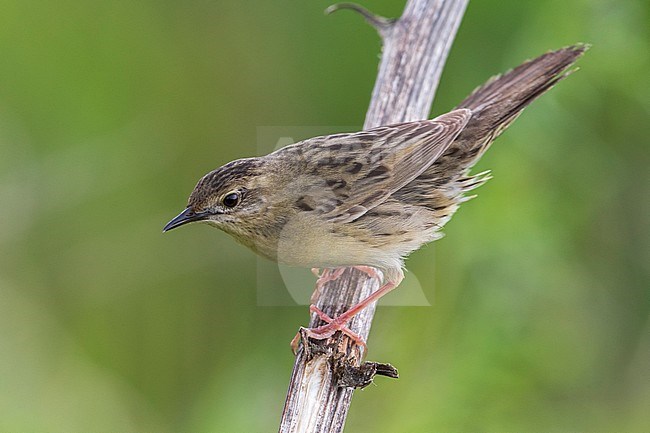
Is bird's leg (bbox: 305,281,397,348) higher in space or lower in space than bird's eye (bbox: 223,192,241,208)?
lower

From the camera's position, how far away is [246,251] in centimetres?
573

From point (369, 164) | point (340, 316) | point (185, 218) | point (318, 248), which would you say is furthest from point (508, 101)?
point (185, 218)

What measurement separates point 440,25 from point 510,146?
979mm

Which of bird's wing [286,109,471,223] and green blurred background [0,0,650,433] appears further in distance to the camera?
green blurred background [0,0,650,433]

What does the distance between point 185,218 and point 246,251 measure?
1.52 metres

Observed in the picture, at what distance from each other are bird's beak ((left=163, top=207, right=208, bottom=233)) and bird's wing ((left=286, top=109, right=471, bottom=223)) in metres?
0.58

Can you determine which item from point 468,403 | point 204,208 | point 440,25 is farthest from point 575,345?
point 204,208

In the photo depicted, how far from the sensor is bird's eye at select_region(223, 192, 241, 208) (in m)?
4.32

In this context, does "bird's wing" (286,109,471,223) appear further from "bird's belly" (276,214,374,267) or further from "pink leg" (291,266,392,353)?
"pink leg" (291,266,392,353)

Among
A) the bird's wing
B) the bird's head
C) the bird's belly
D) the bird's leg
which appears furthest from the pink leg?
the bird's head

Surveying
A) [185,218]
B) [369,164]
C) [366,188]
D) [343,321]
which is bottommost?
[343,321]

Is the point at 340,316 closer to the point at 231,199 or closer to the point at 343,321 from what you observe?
the point at 343,321

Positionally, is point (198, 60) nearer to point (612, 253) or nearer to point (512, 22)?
point (512, 22)

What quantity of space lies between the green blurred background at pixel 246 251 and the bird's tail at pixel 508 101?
0.61 meters
